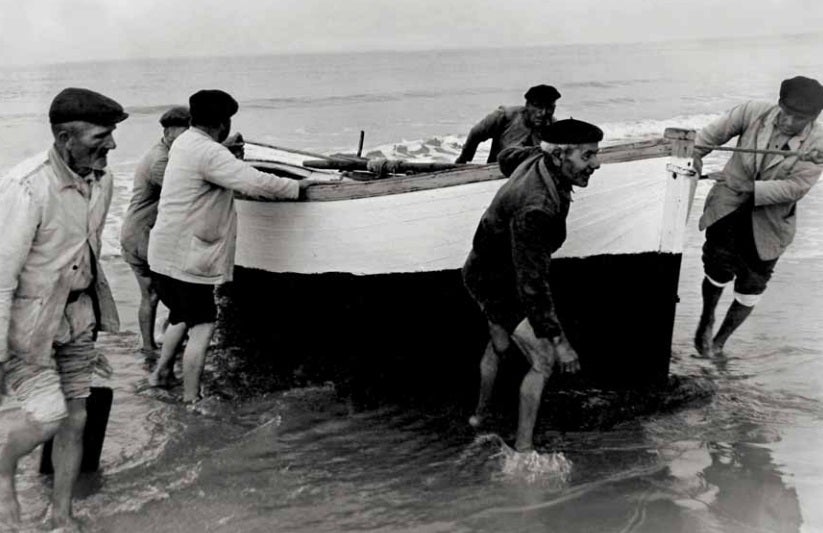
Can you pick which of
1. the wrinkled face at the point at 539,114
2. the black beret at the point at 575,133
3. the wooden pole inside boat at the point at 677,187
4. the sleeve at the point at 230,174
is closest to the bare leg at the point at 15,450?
the sleeve at the point at 230,174

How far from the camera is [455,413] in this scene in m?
5.47

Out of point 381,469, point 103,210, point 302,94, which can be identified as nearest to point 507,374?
point 381,469

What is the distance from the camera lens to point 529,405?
15.2 feet

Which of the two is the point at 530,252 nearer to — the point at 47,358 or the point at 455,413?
the point at 455,413

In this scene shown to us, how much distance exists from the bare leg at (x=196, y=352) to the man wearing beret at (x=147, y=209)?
703mm

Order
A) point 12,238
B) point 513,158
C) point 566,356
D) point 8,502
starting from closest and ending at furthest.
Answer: point 12,238
point 8,502
point 566,356
point 513,158

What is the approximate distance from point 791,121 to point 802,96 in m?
0.20

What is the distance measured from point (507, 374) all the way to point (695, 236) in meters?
5.85

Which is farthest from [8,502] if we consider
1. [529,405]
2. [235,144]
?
[235,144]

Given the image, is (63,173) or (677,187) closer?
(63,173)

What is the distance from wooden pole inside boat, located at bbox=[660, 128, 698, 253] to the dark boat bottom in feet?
0.35

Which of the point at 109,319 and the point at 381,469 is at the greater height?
the point at 109,319

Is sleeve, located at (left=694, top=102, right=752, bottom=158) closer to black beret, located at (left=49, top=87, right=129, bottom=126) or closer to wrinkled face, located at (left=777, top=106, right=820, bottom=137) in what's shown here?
wrinkled face, located at (left=777, top=106, right=820, bottom=137)

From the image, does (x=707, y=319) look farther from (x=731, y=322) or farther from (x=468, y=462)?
(x=468, y=462)
